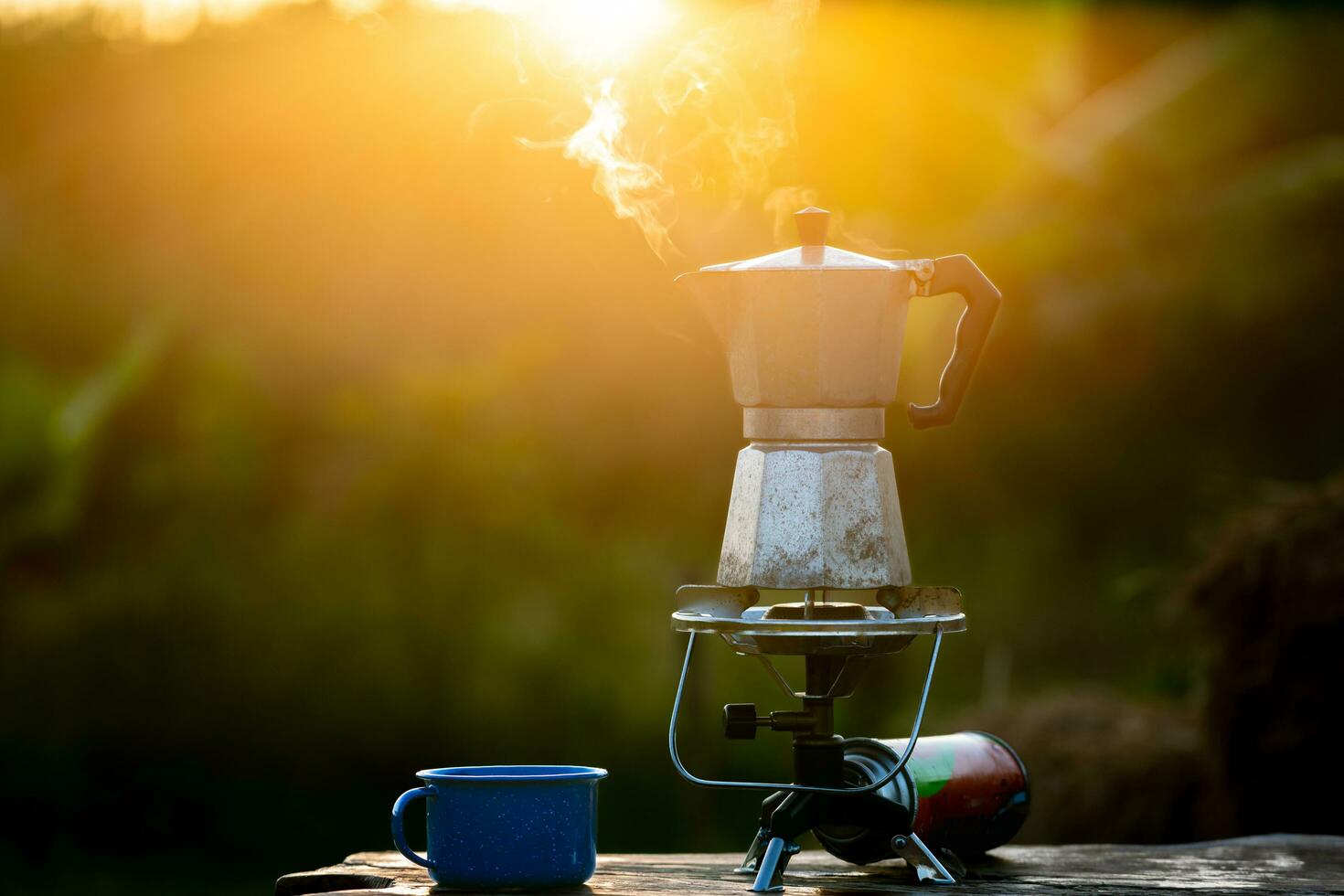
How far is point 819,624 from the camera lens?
2.46 m

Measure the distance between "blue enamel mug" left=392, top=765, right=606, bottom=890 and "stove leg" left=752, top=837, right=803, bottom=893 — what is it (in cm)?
30

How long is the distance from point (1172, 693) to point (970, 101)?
5.08 m

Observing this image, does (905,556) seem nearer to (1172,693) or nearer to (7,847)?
(1172,693)

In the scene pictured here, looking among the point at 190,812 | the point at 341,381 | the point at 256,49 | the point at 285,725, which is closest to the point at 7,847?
the point at 190,812

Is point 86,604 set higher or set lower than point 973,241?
lower

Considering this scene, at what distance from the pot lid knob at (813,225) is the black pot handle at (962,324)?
8.0 inches

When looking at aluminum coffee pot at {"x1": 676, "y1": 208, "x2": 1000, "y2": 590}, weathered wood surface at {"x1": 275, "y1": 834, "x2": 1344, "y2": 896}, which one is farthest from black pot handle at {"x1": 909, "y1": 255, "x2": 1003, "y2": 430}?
weathered wood surface at {"x1": 275, "y1": 834, "x2": 1344, "y2": 896}

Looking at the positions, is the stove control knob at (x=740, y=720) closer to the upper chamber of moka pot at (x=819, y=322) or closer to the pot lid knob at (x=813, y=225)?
the upper chamber of moka pot at (x=819, y=322)

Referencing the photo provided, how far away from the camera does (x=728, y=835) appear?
8375mm

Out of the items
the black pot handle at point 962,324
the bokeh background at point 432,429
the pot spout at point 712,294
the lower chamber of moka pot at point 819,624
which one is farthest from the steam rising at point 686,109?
the bokeh background at point 432,429

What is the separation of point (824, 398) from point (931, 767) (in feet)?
2.23

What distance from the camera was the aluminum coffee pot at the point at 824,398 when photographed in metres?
2.62

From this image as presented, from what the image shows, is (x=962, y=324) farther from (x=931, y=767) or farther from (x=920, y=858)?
(x=920, y=858)

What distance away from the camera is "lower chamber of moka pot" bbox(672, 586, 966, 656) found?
2.46 m
